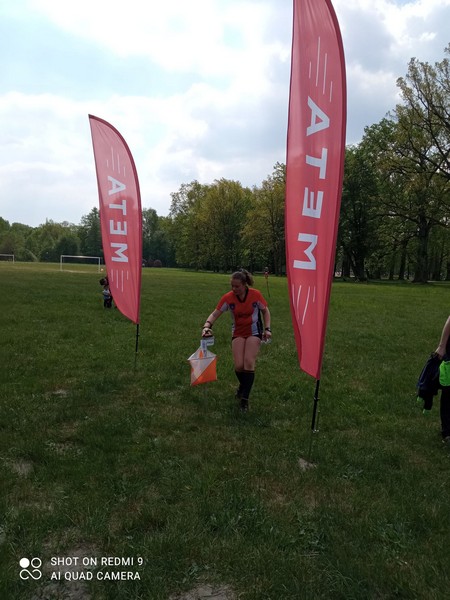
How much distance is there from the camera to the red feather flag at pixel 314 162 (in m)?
4.36

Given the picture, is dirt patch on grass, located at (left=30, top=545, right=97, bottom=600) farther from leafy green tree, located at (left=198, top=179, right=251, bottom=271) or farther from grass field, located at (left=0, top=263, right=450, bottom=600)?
leafy green tree, located at (left=198, top=179, right=251, bottom=271)

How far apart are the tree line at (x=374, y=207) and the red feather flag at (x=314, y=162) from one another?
3237 centimetres

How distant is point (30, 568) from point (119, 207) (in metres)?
6.11

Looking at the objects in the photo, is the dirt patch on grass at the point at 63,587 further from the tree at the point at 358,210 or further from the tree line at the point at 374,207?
the tree at the point at 358,210

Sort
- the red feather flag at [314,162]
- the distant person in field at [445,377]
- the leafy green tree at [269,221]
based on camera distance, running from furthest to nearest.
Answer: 1. the leafy green tree at [269,221]
2. the distant person in field at [445,377]
3. the red feather flag at [314,162]

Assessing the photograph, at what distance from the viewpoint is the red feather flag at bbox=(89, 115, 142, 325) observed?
26.3 ft

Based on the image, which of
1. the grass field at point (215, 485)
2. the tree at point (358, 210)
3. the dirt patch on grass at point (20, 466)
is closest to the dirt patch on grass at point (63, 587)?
the grass field at point (215, 485)

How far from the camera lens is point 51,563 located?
3.10m

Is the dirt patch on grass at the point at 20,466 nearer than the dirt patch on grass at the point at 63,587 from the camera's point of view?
No

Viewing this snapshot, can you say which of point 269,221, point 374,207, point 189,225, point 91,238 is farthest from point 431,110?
→ point 91,238

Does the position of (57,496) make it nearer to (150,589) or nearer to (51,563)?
(51,563)

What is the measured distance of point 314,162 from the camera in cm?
450

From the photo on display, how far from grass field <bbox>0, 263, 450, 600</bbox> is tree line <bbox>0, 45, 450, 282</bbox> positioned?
31.3 metres

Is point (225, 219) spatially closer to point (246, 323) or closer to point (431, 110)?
point (431, 110)
